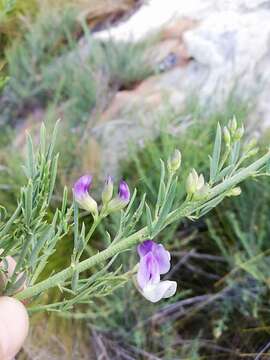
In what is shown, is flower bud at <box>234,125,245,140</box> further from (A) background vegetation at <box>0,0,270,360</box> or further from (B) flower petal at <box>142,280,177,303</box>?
(A) background vegetation at <box>0,0,270,360</box>

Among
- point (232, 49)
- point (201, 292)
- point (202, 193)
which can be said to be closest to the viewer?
point (202, 193)

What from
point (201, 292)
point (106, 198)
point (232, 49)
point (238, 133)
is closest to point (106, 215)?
point (106, 198)

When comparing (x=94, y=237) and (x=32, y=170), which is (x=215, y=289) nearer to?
(x=94, y=237)

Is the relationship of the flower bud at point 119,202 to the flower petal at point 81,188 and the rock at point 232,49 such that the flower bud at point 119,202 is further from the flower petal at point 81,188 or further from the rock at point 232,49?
the rock at point 232,49

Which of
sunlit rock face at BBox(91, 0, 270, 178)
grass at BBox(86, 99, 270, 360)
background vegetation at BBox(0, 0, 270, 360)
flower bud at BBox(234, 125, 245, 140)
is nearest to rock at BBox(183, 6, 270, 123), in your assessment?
sunlit rock face at BBox(91, 0, 270, 178)

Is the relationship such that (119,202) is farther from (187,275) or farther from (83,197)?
(187,275)

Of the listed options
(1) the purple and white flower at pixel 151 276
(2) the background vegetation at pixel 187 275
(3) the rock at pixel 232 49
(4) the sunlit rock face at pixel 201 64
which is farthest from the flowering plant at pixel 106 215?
(3) the rock at pixel 232 49

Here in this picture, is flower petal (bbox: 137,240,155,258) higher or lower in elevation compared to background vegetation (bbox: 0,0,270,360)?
higher

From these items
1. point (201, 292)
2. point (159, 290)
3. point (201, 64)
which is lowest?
point (201, 292)

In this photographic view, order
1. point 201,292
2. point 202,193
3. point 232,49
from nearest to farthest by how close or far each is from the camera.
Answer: point 202,193 → point 201,292 → point 232,49
